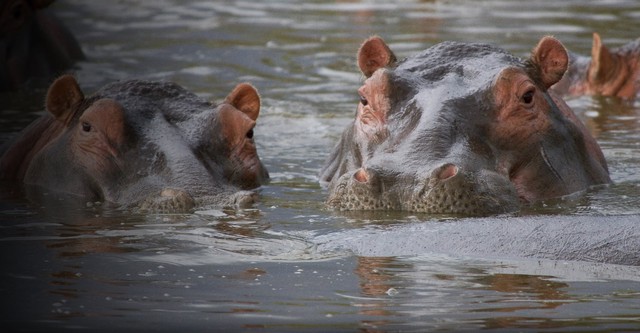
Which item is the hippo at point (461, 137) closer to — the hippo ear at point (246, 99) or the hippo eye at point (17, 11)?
the hippo ear at point (246, 99)

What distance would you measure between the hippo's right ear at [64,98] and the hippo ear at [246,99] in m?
0.95

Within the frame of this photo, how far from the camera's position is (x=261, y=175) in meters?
9.58

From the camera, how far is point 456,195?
755 centimetres

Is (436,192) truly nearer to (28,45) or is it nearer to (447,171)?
(447,171)

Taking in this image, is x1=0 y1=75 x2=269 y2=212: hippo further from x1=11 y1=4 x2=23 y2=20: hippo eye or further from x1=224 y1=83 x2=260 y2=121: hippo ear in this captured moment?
x1=11 y1=4 x2=23 y2=20: hippo eye

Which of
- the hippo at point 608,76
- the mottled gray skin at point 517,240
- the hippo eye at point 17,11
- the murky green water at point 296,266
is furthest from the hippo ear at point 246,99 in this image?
the hippo eye at point 17,11

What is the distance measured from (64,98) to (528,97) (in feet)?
9.66

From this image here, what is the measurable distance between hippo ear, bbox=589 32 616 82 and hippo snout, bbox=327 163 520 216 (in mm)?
6354

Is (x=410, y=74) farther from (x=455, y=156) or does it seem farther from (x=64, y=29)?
(x=64, y=29)

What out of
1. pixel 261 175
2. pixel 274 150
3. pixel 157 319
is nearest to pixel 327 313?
pixel 157 319

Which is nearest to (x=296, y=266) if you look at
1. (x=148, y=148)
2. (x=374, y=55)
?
(x=148, y=148)

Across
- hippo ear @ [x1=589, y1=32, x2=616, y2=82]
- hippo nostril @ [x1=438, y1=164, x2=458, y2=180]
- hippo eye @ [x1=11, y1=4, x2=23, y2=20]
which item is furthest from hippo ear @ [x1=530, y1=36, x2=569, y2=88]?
hippo eye @ [x1=11, y1=4, x2=23, y2=20]

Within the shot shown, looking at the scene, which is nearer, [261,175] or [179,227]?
[179,227]

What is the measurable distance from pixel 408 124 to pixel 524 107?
70 centimetres
